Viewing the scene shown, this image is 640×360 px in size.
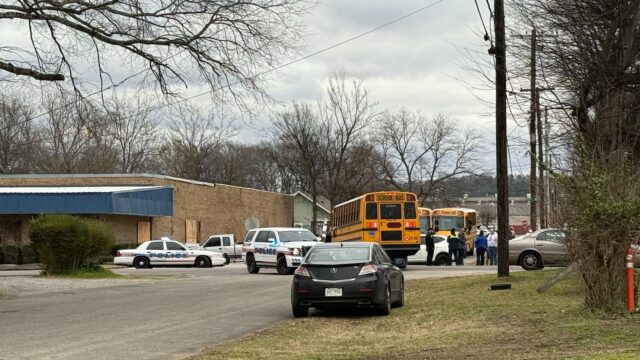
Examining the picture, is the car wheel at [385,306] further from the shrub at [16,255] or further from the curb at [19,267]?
the shrub at [16,255]

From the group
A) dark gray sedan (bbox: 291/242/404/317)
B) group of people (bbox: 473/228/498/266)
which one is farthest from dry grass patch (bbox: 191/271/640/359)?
group of people (bbox: 473/228/498/266)

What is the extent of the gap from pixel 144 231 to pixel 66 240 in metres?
21.9

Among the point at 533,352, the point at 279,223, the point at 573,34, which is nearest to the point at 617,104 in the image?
the point at 573,34

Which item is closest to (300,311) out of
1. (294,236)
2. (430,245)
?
(294,236)

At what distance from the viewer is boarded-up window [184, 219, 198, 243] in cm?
5572

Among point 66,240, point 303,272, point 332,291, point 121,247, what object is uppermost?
point 66,240

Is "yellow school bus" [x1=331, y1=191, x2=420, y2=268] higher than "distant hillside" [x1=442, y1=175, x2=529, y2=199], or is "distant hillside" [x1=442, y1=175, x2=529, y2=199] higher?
"distant hillside" [x1=442, y1=175, x2=529, y2=199]

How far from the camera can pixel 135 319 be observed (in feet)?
50.0

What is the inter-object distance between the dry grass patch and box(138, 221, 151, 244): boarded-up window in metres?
36.3

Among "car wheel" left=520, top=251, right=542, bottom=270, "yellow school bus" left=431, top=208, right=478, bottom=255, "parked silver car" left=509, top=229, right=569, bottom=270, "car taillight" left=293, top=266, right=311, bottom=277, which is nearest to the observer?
"car taillight" left=293, top=266, right=311, bottom=277

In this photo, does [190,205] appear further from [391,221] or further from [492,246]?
[492,246]

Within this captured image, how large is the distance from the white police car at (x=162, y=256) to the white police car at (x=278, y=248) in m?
7.40

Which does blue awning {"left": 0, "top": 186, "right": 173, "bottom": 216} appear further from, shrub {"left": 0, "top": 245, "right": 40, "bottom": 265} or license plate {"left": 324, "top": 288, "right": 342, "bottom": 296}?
license plate {"left": 324, "top": 288, "right": 342, "bottom": 296}

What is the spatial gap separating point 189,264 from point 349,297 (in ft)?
86.2
